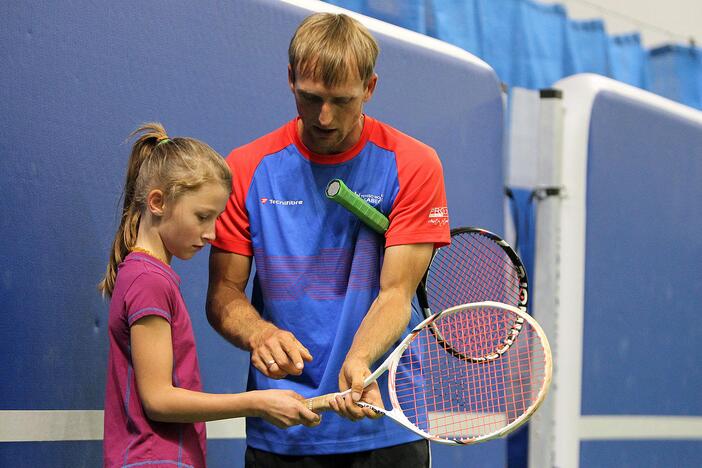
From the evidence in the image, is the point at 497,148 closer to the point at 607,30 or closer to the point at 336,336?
the point at 607,30

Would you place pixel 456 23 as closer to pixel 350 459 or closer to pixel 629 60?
pixel 629 60

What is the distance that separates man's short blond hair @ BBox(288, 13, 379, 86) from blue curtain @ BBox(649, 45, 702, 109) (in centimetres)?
287

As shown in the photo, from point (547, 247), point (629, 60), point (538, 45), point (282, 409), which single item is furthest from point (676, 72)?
point (282, 409)

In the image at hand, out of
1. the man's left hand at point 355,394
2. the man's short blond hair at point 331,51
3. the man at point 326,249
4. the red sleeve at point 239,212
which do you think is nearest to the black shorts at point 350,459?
the man at point 326,249

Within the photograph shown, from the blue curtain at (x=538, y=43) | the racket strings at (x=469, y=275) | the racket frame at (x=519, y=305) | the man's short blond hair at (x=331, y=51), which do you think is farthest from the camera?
the blue curtain at (x=538, y=43)

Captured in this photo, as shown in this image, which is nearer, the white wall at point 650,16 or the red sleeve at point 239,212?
the red sleeve at point 239,212

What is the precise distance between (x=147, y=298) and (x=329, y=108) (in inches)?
18.0

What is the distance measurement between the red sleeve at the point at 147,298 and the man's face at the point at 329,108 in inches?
15.3

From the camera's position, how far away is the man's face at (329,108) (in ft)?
5.83

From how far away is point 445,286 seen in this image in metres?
2.70

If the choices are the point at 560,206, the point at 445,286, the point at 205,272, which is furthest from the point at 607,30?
the point at 205,272

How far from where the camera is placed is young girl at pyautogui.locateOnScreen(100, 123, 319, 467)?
1669 millimetres

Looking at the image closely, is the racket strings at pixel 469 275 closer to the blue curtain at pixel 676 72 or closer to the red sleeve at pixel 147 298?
the red sleeve at pixel 147 298

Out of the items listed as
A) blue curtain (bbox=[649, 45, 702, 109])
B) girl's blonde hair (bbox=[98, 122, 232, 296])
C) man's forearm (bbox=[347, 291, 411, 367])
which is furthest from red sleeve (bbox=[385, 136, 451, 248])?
blue curtain (bbox=[649, 45, 702, 109])
